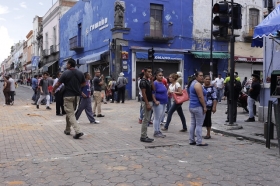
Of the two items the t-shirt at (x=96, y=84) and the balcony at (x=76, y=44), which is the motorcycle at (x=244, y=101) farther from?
the balcony at (x=76, y=44)

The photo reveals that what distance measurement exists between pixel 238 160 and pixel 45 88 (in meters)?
10.6

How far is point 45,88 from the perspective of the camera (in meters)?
14.1

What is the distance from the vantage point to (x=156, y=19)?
69.7ft

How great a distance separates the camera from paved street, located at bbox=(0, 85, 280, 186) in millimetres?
4453

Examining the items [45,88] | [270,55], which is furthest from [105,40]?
[270,55]

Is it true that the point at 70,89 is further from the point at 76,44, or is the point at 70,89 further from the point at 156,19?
the point at 76,44

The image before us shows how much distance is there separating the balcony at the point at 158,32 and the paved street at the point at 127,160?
13112 mm

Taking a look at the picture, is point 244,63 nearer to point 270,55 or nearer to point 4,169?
point 270,55

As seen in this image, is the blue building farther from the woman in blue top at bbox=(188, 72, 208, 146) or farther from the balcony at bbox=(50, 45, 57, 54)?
the woman in blue top at bbox=(188, 72, 208, 146)

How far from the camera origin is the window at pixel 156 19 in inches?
830

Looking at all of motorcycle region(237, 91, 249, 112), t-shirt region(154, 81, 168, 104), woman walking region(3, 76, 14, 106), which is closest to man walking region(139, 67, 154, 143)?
t-shirt region(154, 81, 168, 104)

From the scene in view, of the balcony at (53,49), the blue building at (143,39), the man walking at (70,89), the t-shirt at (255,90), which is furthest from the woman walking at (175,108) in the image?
the balcony at (53,49)

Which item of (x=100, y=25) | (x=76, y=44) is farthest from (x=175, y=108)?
(x=76, y=44)

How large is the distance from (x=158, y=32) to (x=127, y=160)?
54.5 feet
